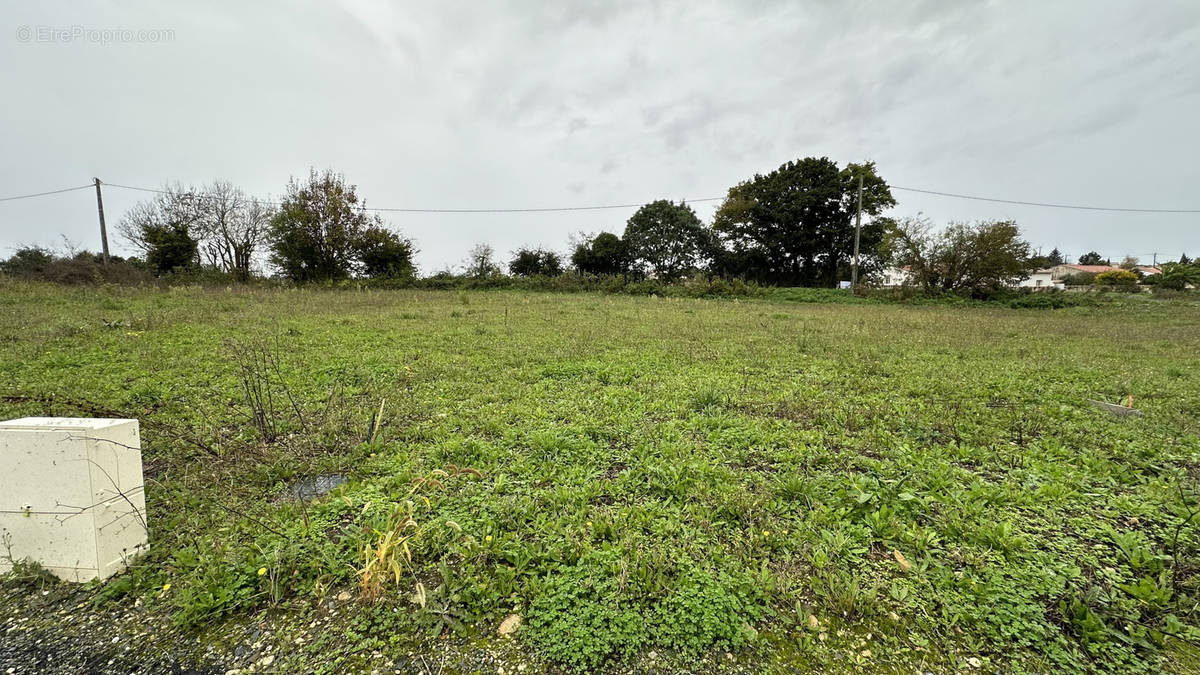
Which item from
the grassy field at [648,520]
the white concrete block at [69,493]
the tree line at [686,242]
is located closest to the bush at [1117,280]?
the tree line at [686,242]

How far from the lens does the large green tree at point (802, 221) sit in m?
27.1

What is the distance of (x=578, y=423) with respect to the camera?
381cm

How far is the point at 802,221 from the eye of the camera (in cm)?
2794

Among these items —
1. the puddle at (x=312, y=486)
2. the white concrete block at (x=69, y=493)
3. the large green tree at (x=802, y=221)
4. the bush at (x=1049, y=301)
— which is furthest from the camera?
the large green tree at (x=802, y=221)

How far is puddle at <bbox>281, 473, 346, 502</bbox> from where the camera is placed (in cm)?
271

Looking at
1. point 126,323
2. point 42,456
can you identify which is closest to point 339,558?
point 42,456

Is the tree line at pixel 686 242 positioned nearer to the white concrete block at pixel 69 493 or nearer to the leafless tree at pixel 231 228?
the leafless tree at pixel 231 228

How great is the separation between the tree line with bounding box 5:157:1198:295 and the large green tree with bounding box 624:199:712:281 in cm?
7

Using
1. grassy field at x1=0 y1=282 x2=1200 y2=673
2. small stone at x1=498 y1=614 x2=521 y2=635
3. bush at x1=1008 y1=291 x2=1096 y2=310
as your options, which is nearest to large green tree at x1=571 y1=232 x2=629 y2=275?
bush at x1=1008 y1=291 x2=1096 y2=310

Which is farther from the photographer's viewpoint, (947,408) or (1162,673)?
(947,408)

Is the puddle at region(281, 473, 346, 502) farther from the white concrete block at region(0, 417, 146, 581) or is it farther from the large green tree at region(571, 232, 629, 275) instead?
the large green tree at region(571, 232, 629, 275)

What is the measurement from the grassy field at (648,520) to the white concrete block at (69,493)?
14cm

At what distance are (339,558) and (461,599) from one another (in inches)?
26.4

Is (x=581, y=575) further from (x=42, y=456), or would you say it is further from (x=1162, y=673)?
(x=42, y=456)
